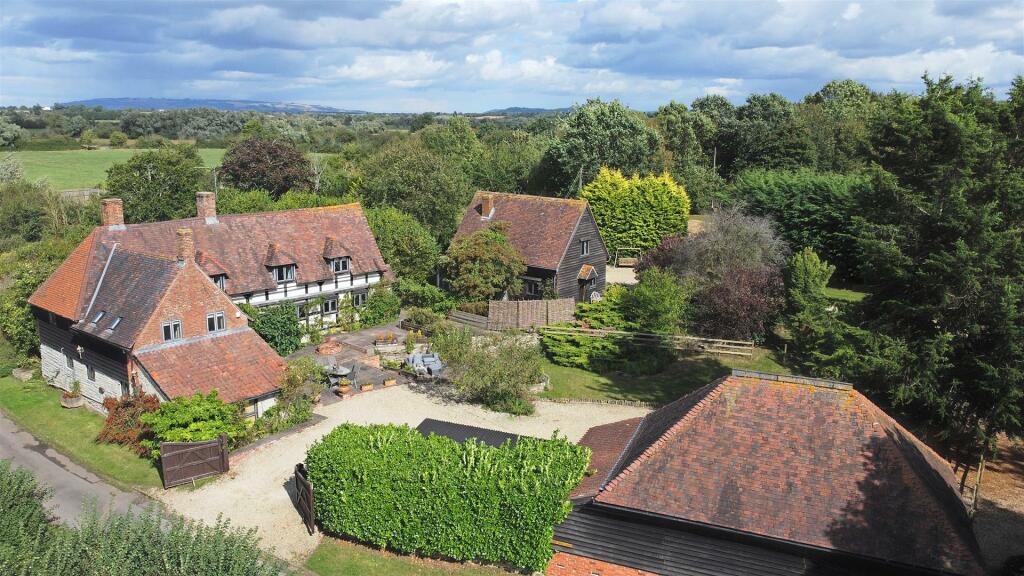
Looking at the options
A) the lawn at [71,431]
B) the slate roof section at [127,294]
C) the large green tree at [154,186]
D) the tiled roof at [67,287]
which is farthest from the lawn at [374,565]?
the large green tree at [154,186]

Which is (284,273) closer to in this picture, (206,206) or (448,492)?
(206,206)

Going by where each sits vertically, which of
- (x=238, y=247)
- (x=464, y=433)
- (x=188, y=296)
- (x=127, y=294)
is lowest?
(x=464, y=433)

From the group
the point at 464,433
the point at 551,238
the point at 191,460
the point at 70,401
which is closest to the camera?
the point at 464,433

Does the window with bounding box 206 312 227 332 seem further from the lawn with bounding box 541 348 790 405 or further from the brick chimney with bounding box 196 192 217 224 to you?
the lawn with bounding box 541 348 790 405

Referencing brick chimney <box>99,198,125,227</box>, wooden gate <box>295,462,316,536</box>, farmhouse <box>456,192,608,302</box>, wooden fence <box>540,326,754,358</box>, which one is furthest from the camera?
farmhouse <box>456,192,608,302</box>

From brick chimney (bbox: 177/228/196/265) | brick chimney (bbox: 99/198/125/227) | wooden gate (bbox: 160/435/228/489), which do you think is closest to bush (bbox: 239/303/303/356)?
brick chimney (bbox: 177/228/196/265)

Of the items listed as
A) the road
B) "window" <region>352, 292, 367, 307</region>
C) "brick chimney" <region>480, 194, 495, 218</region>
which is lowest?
the road

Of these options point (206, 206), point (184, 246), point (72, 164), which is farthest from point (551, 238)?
point (72, 164)
